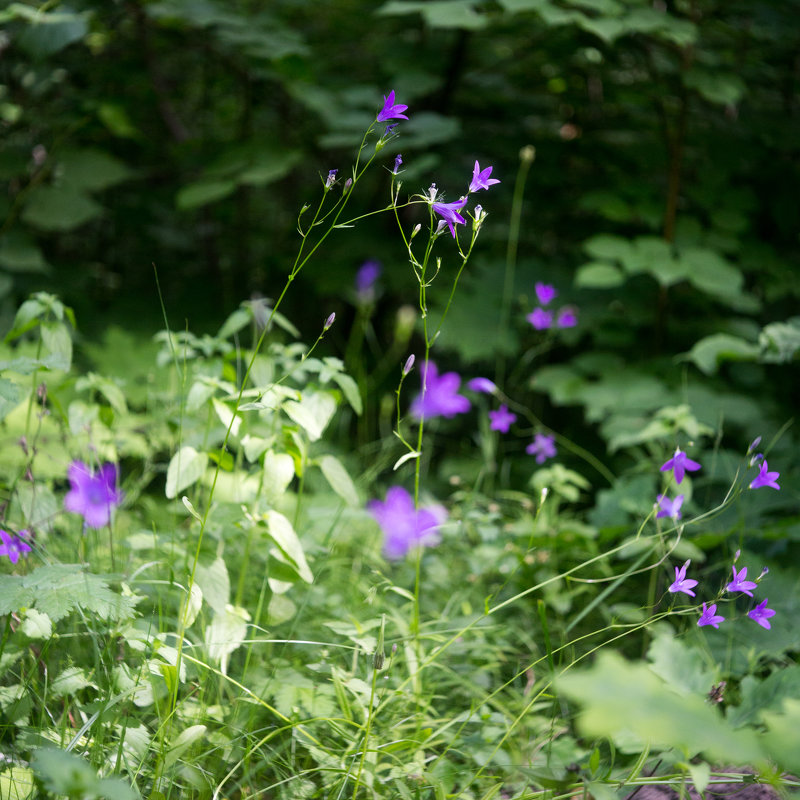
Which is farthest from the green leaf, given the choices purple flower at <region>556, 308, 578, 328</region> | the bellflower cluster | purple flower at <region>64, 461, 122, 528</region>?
purple flower at <region>556, 308, 578, 328</region>

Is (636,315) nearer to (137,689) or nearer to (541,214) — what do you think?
(541,214)

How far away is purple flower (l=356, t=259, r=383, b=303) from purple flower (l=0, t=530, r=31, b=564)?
152 cm

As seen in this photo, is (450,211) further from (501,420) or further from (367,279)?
(367,279)

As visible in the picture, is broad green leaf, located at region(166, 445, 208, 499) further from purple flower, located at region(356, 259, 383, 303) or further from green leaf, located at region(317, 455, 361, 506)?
purple flower, located at region(356, 259, 383, 303)

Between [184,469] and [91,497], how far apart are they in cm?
30

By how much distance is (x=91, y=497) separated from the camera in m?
1.23

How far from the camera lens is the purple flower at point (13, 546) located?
1.02 metres

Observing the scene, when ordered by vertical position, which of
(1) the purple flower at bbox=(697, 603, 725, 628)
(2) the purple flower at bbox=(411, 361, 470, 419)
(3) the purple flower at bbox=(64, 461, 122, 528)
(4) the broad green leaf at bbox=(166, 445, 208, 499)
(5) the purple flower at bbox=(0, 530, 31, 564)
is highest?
(4) the broad green leaf at bbox=(166, 445, 208, 499)

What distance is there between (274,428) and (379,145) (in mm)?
513

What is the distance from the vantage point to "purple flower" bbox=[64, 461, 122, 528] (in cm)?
121

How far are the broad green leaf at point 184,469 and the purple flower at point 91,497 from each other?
19 cm

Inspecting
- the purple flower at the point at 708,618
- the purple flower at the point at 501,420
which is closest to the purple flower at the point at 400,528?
the purple flower at the point at 501,420

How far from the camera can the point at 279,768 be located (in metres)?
1.00

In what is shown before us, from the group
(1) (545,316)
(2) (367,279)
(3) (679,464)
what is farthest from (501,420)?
(2) (367,279)
